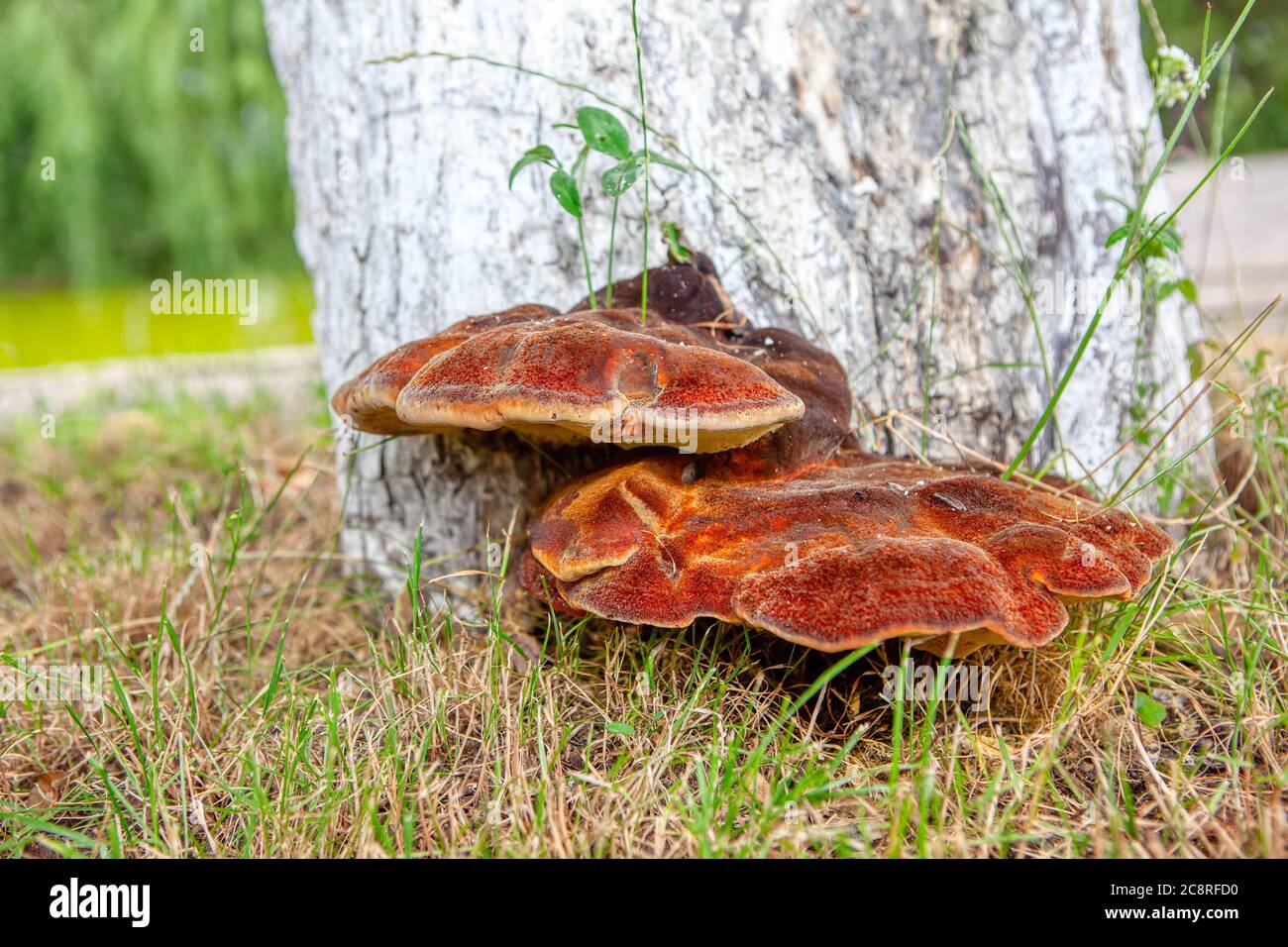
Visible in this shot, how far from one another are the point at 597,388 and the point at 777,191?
3.61 feet

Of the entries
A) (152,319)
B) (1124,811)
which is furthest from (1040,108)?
(152,319)

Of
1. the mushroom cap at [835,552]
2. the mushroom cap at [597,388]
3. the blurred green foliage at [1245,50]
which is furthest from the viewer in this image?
the blurred green foliage at [1245,50]

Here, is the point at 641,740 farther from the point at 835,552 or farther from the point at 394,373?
the point at 394,373

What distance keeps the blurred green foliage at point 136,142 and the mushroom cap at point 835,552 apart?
9.24m

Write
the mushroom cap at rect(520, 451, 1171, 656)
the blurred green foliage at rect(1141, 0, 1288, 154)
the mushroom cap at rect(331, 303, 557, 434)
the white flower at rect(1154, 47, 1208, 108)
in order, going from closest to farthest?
the mushroom cap at rect(520, 451, 1171, 656) < the mushroom cap at rect(331, 303, 557, 434) < the white flower at rect(1154, 47, 1208, 108) < the blurred green foliage at rect(1141, 0, 1288, 154)

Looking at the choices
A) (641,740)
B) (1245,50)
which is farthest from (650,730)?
(1245,50)

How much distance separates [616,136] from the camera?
1963 mm

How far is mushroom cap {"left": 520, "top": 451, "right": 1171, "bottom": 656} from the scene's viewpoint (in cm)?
147

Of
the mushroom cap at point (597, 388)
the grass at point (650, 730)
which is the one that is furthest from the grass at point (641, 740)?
the mushroom cap at point (597, 388)

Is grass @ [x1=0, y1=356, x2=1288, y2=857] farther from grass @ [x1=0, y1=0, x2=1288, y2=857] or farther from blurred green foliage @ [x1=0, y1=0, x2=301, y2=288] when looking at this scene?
blurred green foliage @ [x1=0, y1=0, x2=301, y2=288]

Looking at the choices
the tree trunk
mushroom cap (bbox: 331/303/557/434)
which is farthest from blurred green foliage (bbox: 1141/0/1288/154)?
mushroom cap (bbox: 331/303/557/434)

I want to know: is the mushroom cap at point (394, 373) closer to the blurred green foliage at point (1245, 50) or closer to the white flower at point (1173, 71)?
the white flower at point (1173, 71)

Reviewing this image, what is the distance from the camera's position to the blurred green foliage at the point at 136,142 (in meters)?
9.15

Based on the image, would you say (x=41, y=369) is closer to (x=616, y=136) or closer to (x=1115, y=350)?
(x=616, y=136)
